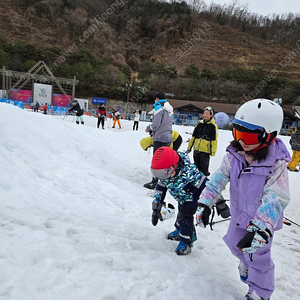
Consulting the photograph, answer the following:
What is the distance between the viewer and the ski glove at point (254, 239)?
151cm

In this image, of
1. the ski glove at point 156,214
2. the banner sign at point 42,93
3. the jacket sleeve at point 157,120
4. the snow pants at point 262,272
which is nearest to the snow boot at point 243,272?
the snow pants at point 262,272

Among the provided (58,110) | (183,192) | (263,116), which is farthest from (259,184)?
(58,110)

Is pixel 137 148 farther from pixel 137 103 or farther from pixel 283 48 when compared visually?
pixel 283 48

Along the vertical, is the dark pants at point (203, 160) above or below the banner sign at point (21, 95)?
above

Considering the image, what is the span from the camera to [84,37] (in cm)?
6172

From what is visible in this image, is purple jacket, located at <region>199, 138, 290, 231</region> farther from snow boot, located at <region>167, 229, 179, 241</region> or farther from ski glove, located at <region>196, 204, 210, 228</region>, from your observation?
snow boot, located at <region>167, 229, 179, 241</region>

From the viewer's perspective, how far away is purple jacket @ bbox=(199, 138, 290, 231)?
1.59m

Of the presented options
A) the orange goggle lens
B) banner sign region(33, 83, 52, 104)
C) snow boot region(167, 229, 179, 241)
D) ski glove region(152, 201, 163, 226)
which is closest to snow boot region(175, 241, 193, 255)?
snow boot region(167, 229, 179, 241)

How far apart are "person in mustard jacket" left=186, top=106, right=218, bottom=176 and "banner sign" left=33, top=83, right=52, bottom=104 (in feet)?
103

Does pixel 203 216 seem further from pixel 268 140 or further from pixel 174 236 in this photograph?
pixel 174 236

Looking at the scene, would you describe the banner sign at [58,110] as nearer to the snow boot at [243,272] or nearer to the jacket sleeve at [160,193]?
the jacket sleeve at [160,193]

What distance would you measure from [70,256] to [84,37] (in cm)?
→ 7028

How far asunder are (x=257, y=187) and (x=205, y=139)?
10.4ft

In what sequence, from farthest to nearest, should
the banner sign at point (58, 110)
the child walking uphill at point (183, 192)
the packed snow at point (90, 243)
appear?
the banner sign at point (58, 110) < the child walking uphill at point (183, 192) < the packed snow at point (90, 243)
